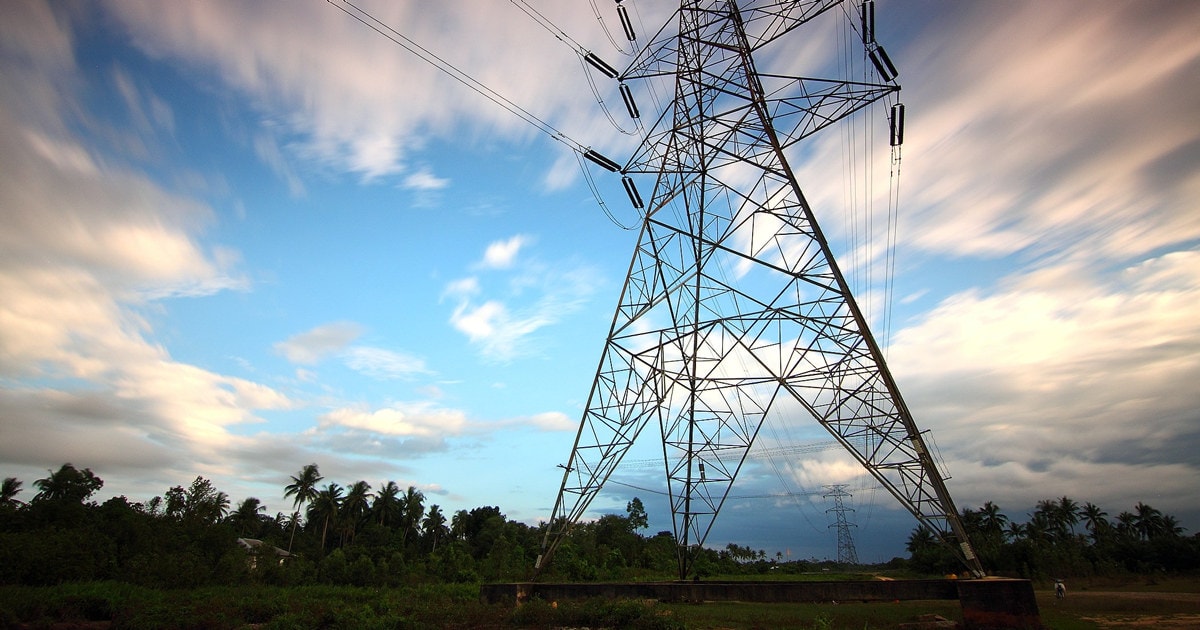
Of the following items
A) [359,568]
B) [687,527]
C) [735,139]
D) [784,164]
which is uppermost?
[735,139]

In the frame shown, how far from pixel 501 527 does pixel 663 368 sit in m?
58.7

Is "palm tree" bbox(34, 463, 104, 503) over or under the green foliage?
over

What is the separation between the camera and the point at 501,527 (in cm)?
7150

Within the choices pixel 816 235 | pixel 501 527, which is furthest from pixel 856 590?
pixel 501 527

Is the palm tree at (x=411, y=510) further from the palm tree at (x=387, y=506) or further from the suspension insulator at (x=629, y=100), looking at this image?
the suspension insulator at (x=629, y=100)

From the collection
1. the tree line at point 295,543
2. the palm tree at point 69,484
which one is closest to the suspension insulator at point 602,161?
the tree line at point 295,543

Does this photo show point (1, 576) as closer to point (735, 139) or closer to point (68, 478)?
point (68, 478)

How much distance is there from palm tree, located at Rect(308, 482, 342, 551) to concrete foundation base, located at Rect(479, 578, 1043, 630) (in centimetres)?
5843

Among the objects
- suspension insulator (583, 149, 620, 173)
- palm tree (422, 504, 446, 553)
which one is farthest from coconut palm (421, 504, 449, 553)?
suspension insulator (583, 149, 620, 173)

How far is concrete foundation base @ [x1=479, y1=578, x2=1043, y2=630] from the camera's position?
1313 centimetres

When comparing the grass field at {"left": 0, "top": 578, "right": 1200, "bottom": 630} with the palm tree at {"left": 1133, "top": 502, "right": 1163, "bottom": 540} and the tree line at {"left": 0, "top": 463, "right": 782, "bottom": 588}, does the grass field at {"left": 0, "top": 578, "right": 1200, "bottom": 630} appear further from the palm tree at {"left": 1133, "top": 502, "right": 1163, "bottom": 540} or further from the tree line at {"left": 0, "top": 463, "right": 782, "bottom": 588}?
the palm tree at {"left": 1133, "top": 502, "right": 1163, "bottom": 540}

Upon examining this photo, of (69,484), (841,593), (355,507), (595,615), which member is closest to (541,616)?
(595,615)

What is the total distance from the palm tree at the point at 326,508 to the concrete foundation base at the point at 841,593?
192 ft

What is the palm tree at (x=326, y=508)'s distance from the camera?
2689 inches
